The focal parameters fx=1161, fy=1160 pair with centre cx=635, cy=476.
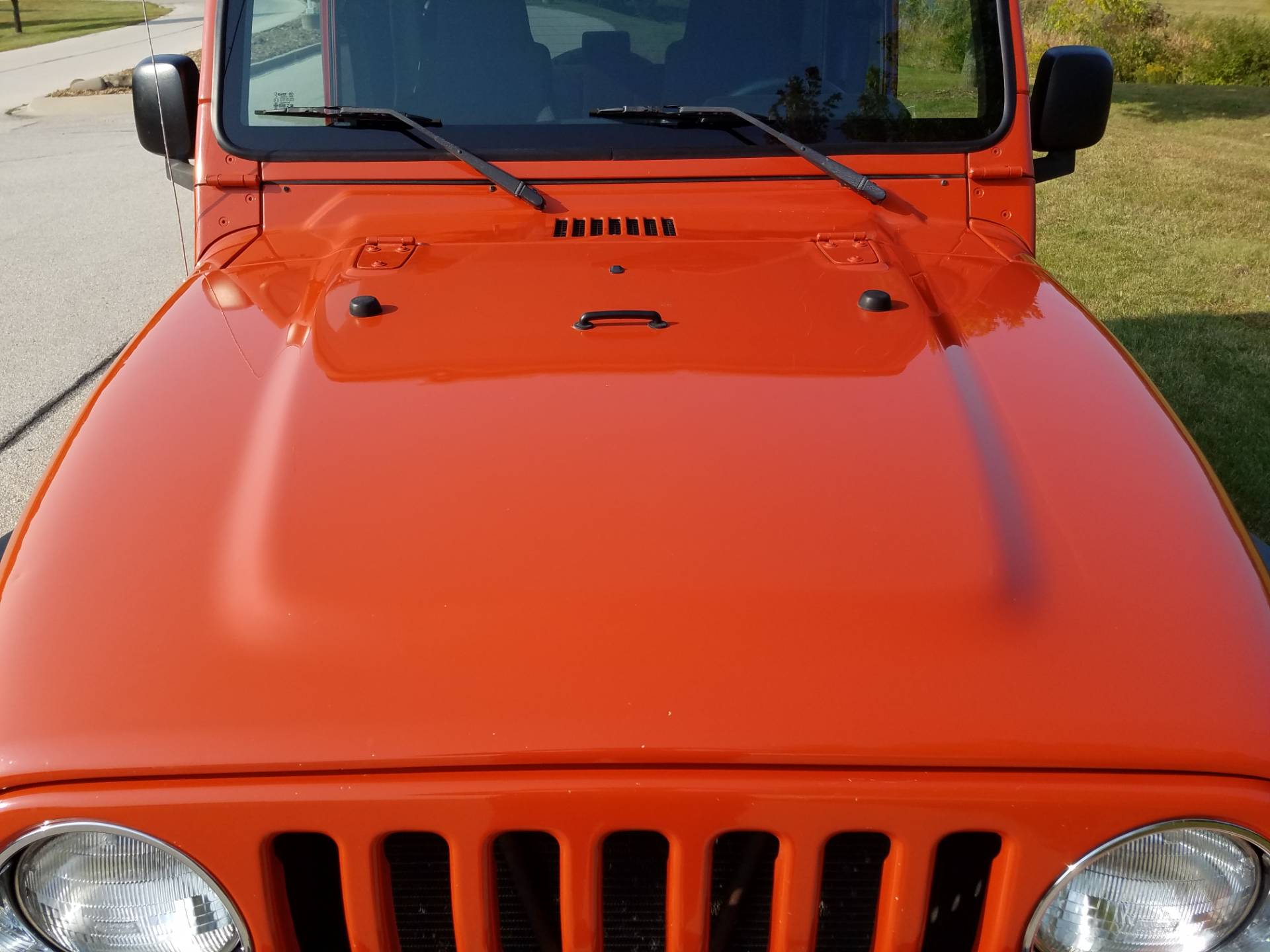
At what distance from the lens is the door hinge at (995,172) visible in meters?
2.31

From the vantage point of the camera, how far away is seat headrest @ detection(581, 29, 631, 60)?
2.22m

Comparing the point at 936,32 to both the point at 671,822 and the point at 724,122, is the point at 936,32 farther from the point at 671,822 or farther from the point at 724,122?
the point at 671,822

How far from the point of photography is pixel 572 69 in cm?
223

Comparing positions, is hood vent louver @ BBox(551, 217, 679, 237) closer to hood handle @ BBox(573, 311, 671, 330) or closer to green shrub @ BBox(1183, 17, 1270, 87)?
hood handle @ BBox(573, 311, 671, 330)

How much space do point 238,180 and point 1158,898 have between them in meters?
1.97

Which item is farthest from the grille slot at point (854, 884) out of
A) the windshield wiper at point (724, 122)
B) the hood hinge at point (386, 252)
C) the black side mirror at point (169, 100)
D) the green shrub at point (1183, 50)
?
the green shrub at point (1183, 50)

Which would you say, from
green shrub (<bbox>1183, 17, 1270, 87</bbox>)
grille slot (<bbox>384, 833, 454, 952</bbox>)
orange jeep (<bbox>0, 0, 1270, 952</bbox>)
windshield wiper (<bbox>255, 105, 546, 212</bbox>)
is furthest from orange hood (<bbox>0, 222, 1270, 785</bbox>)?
green shrub (<bbox>1183, 17, 1270, 87</bbox>)

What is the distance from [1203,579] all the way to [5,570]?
1343 mm

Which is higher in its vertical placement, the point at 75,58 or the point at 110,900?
the point at 75,58

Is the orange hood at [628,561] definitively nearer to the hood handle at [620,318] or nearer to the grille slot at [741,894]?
the hood handle at [620,318]

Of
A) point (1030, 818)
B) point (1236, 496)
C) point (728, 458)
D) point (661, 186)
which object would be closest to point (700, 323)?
point (728, 458)

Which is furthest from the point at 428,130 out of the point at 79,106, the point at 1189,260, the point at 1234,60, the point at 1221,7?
the point at 1221,7

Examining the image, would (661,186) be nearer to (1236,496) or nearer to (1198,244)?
(1236,496)

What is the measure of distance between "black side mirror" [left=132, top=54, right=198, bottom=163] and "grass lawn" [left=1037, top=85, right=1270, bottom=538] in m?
3.40
